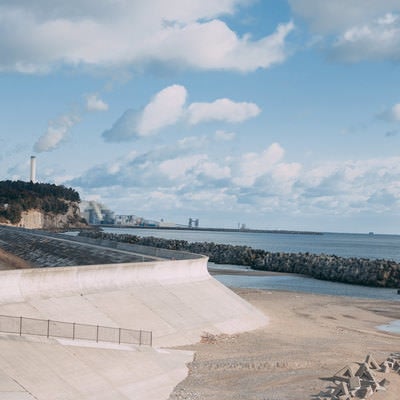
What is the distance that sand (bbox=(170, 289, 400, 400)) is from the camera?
20.0m

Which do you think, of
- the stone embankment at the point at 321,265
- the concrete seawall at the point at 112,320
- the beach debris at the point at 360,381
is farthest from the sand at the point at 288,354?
the stone embankment at the point at 321,265

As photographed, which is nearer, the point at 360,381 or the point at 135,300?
the point at 360,381

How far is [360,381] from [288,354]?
5298 millimetres

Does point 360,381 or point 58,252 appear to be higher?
point 58,252

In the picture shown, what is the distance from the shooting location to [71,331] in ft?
73.9

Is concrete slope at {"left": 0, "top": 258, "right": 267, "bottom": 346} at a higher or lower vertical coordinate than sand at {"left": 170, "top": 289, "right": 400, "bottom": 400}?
higher

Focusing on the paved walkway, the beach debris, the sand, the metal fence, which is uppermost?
the paved walkway

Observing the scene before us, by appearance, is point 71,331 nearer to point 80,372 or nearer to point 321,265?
point 80,372

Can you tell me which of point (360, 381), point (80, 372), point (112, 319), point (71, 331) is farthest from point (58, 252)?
point (360, 381)

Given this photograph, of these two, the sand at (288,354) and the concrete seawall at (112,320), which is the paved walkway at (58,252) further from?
→ the sand at (288,354)

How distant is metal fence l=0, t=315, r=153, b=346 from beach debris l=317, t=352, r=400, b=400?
7.50 m

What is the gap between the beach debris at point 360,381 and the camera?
1886 centimetres

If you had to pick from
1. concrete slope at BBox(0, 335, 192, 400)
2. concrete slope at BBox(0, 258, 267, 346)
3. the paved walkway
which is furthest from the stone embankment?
concrete slope at BBox(0, 335, 192, 400)

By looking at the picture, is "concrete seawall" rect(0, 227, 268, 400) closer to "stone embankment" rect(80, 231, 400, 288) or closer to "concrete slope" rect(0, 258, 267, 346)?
"concrete slope" rect(0, 258, 267, 346)
